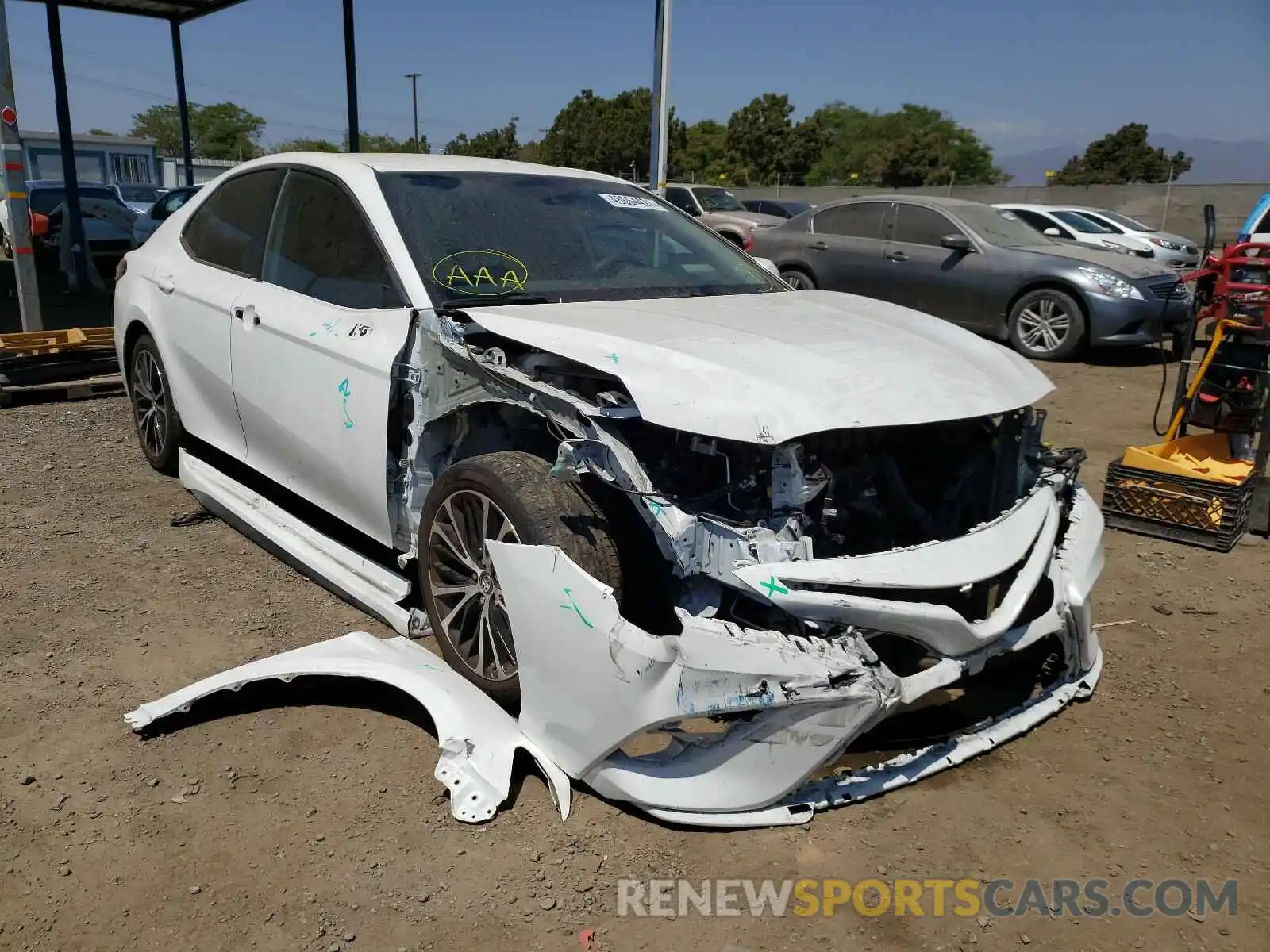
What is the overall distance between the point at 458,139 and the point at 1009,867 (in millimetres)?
67996

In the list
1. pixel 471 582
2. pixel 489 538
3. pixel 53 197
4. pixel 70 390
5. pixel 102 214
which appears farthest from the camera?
pixel 53 197

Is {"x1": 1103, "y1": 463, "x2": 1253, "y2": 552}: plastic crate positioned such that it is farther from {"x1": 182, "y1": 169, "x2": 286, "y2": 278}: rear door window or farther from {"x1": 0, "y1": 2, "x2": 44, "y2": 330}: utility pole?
{"x1": 0, "y1": 2, "x2": 44, "y2": 330}: utility pole

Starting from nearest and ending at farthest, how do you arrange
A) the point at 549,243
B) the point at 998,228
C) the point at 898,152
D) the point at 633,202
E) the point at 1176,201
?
the point at 549,243, the point at 633,202, the point at 998,228, the point at 1176,201, the point at 898,152

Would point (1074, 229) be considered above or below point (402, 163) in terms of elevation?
below

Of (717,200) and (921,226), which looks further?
(717,200)

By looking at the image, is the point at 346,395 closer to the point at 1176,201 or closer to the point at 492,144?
the point at 1176,201

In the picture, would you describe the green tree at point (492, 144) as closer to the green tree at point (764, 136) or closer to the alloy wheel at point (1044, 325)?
the green tree at point (764, 136)

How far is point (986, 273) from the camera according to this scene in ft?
31.5

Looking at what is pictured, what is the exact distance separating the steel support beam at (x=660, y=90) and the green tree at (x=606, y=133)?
4421 centimetres

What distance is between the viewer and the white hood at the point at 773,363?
8.12 ft

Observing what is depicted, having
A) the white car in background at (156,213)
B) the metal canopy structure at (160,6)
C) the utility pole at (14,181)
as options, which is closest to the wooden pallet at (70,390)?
the utility pole at (14,181)

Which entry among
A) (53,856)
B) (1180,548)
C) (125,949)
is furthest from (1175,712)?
(53,856)

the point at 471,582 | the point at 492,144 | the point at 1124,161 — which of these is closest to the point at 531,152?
the point at 492,144

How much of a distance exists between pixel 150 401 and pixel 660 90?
7.58 metres
